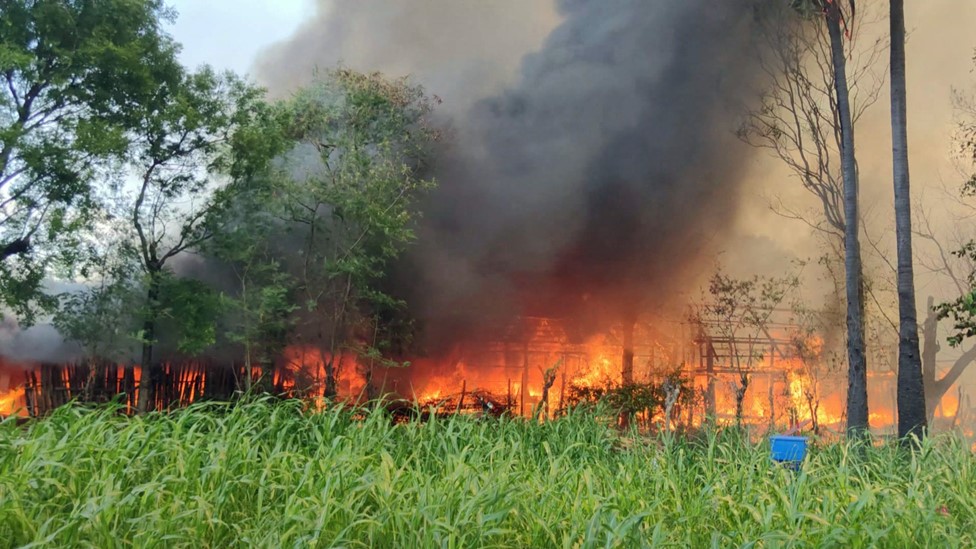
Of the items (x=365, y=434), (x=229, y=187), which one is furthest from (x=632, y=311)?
(x=365, y=434)

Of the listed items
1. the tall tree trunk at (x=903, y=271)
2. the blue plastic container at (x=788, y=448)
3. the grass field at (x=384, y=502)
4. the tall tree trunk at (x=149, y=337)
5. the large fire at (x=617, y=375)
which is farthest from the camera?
the large fire at (x=617, y=375)

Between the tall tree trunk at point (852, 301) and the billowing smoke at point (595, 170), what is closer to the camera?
the tall tree trunk at point (852, 301)

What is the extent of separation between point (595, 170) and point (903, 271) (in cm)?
962

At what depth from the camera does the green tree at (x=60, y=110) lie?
10.5m

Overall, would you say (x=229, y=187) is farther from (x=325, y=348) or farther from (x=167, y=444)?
(x=167, y=444)

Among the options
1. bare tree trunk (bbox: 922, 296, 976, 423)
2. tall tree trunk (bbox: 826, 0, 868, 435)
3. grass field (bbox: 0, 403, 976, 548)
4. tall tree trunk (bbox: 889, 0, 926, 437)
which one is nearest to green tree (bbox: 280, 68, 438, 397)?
tall tree trunk (bbox: 826, 0, 868, 435)

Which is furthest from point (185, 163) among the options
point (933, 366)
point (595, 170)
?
point (933, 366)

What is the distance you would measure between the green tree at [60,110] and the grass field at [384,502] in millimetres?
6511

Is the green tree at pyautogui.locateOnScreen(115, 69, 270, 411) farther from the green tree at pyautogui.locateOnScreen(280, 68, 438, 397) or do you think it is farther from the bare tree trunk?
the bare tree trunk

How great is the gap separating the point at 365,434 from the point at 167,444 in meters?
1.51

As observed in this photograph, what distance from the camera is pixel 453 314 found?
720 inches

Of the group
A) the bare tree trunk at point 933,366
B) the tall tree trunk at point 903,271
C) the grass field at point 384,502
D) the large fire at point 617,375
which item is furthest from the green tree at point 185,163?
the bare tree trunk at point 933,366

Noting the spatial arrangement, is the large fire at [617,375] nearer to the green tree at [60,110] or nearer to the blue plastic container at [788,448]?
the green tree at [60,110]

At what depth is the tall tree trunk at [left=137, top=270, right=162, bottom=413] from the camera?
1156cm
